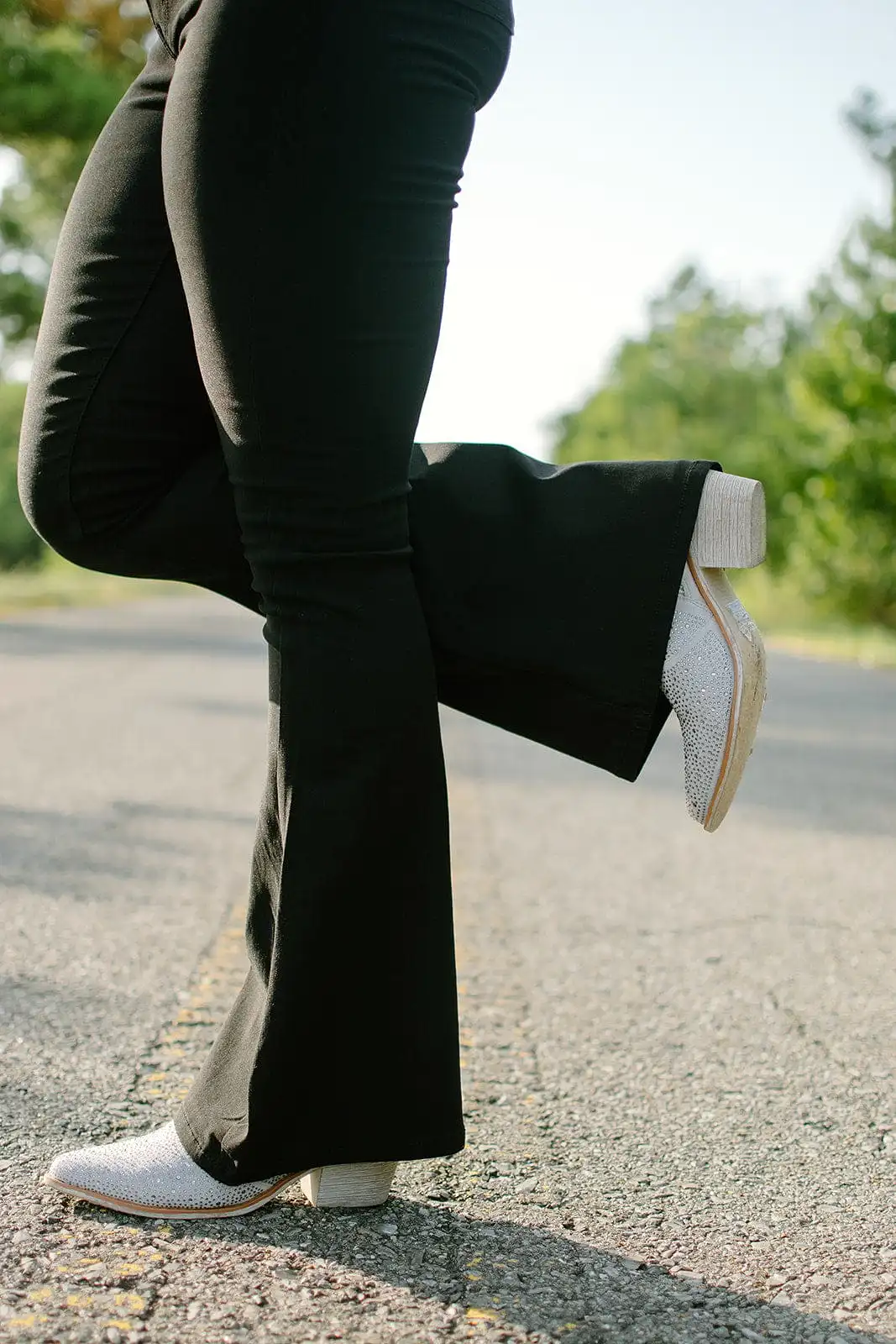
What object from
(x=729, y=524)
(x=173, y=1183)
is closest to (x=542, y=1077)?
(x=173, y=1183)

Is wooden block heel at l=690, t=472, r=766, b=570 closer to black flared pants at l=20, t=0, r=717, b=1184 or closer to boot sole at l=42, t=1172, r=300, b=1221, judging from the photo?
black flared pants at l=20, t=0, r=717, b=1184

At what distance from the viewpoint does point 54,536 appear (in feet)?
5.38

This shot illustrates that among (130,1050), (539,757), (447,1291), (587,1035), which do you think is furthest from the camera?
(539,757)

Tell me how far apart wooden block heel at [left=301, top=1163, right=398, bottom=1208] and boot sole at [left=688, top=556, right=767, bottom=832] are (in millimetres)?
513

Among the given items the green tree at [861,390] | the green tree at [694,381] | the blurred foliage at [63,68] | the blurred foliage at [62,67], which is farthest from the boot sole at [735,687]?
the green tree at [694,381]

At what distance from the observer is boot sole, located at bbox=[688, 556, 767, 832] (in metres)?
1.55

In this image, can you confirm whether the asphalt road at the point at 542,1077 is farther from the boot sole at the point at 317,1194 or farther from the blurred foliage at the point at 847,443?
the blurred foliage at the point at 847,443

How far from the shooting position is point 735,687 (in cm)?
154

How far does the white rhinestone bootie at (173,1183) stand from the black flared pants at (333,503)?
4 centimetres

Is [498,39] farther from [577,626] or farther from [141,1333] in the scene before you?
[141,1333]

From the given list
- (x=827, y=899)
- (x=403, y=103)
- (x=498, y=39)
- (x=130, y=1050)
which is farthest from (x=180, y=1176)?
(x=827, y=899)

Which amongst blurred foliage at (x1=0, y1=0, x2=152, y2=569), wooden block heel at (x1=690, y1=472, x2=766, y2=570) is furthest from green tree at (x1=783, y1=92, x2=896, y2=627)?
wooden block heel at (x1=690, y1=472, x2=766, y2=570)

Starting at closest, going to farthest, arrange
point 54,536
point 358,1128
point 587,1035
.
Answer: point 358,1128, point 54,536, point 587,1035

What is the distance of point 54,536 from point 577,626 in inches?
23.7
